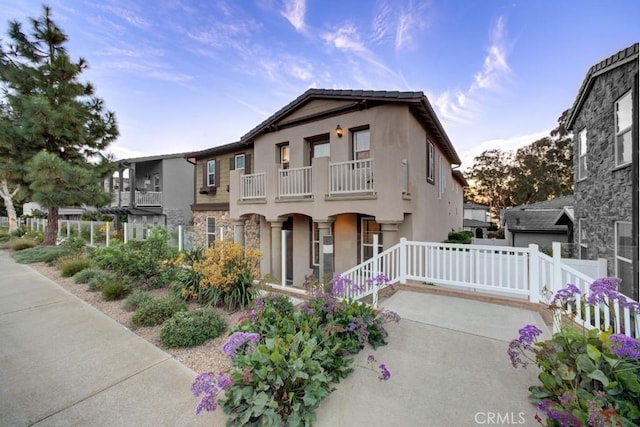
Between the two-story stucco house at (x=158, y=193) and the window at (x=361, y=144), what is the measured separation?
14.4 meters

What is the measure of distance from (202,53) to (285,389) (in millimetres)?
12409

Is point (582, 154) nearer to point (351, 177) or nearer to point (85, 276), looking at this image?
point (351, 177)

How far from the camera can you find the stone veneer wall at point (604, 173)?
19.7ft

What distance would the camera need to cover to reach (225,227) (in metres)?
12.5

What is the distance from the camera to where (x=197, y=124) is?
14.1 meters

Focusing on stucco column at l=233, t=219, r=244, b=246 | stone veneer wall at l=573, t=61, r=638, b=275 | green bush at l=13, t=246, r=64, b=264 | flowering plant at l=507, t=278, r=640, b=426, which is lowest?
green bush at l=13, t=246, r=64, b=264

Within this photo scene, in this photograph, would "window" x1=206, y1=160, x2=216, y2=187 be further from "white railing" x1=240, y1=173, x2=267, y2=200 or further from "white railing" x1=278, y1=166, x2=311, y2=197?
"white railing" x1=278, y1=166, x2=311, y2=197

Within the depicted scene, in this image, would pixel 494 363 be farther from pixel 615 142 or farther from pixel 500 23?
pixel 500 23

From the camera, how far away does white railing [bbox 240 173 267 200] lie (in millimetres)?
9566

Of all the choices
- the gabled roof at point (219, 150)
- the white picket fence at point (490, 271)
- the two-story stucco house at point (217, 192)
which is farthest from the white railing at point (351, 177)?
the gabled roof at point (219, 150)

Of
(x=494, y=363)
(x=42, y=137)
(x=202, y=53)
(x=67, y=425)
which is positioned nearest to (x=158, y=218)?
(x=42, y=137)

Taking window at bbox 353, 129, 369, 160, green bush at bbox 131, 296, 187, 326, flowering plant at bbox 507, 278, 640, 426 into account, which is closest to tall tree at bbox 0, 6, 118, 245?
green bush at bbox 131, 296, 187, 326

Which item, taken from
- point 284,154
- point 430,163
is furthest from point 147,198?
point 430,163

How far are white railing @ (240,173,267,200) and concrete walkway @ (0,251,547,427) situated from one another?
19.1 ft
